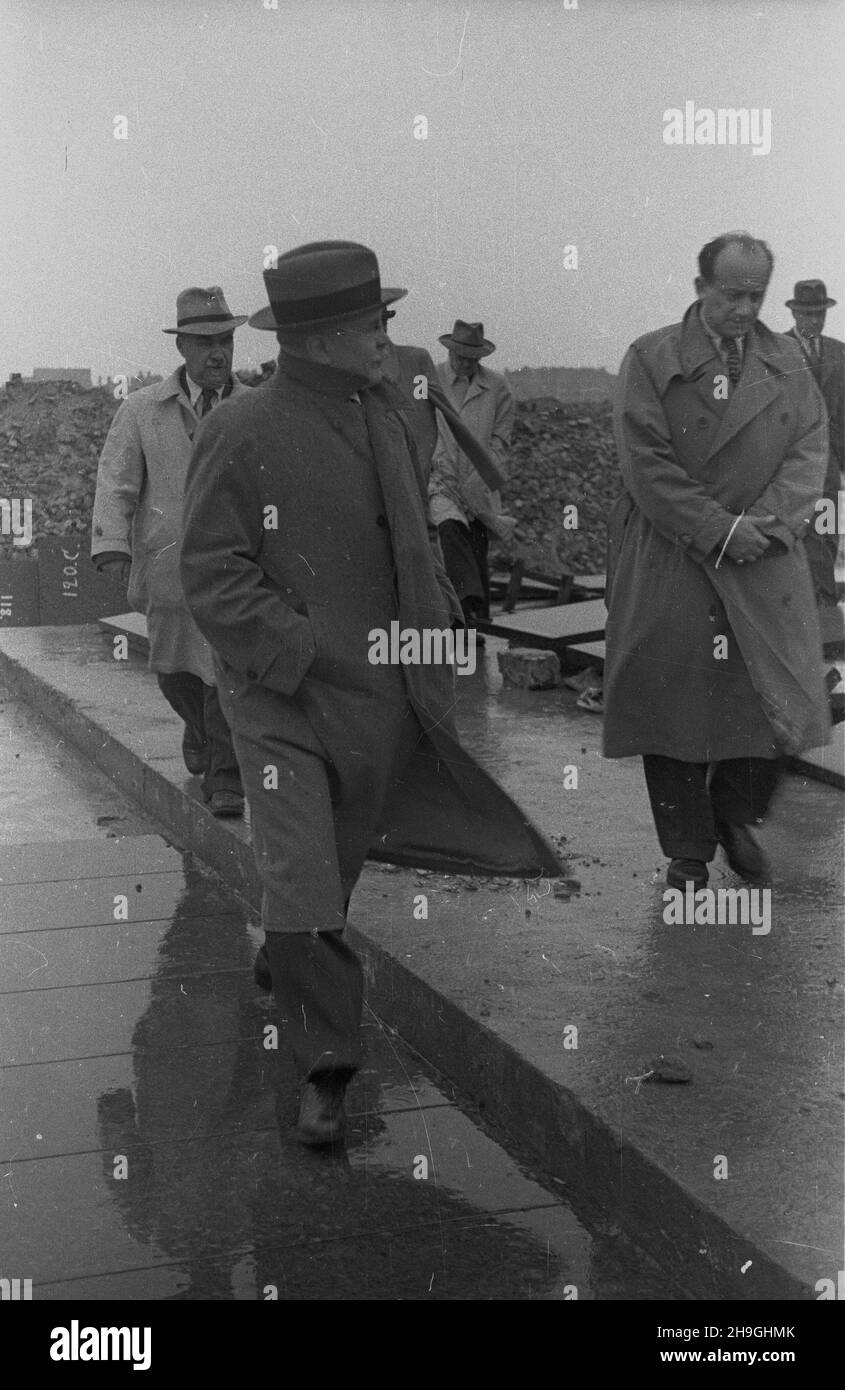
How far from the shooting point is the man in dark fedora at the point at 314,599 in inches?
176

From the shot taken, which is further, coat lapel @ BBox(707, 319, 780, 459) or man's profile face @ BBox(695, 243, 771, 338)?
coat lapel @ BBox(707, 319, 780, 459)

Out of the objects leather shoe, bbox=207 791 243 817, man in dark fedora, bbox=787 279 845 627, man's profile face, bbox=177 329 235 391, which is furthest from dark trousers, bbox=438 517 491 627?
leather shoe, bbox=207 791 243 817

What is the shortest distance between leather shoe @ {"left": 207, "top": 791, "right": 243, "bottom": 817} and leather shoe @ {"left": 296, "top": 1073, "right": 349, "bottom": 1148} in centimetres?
278

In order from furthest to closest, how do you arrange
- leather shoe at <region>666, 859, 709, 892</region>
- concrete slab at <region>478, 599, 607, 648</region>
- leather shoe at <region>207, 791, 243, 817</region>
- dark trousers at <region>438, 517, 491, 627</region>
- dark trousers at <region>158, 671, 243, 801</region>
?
dark trousers at <region>438, 517, 491, 627</region>, concrete slab at <region>478, 599, 607, 648</region>, dark trousers at <region>158, 671, 243, 801</region>, leather shoe at <region>207, 791, 243, 817</region>, leather shoe at <region>666, 859, 709, 892</region>

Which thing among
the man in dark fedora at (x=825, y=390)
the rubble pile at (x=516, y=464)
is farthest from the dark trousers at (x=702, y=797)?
the rubble pile at (x=516, y=464)

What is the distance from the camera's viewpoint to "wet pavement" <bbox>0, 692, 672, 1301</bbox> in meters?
3.88

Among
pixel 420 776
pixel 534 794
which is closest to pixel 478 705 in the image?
pixel 534 794

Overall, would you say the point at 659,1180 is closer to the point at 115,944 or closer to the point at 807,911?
the point at 807,911

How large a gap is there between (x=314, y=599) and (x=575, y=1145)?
4.63ft

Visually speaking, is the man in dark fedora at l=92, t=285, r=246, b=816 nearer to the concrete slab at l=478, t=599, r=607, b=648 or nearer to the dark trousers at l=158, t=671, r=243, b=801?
the dark trousers at l=158, t=671, r=243, b=801

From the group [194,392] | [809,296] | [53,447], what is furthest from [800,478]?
[53,447]

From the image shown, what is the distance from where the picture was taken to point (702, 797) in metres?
6.13

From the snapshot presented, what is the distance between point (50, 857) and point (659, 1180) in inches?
161

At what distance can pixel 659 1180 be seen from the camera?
12.8ft
